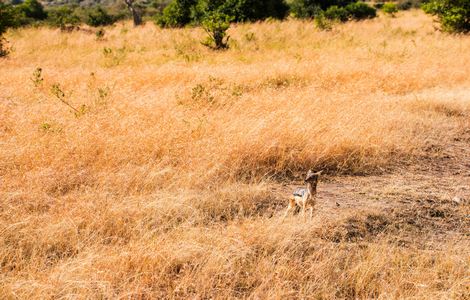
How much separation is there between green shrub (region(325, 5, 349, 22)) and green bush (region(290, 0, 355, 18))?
0.58m

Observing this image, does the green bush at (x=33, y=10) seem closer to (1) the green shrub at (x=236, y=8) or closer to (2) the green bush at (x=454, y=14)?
(1) the green shrub at (x=236, y=8)

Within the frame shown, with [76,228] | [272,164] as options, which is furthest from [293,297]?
[272,164]

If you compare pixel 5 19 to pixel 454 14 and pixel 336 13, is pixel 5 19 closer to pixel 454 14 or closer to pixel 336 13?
pixel 336 13

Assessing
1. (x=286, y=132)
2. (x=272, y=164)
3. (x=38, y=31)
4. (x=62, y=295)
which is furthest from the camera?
(x=38, y=31)

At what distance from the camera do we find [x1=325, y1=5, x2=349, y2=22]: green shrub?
1734cm

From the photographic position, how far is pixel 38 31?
1508cm

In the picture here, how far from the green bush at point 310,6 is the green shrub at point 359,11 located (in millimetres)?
800

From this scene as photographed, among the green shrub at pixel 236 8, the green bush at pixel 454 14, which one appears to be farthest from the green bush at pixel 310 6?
the green bush at pixel 454 14

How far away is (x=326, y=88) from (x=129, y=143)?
443 centimetres

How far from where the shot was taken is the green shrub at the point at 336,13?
17344mm

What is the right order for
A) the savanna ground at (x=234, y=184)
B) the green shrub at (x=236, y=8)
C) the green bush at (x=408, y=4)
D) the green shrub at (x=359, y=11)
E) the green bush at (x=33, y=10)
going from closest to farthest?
the savanna ground at (x=234, y=184), the green shrub at (x=236, y=8), the green shrub at (x=359, y=11), the green bush at (x=33, y=10), the green bush at (x=408, y=4)

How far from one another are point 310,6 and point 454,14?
643 centimetres

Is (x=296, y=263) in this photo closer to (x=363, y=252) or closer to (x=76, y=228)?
(x=363, y=252)

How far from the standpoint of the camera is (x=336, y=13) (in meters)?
17.6
